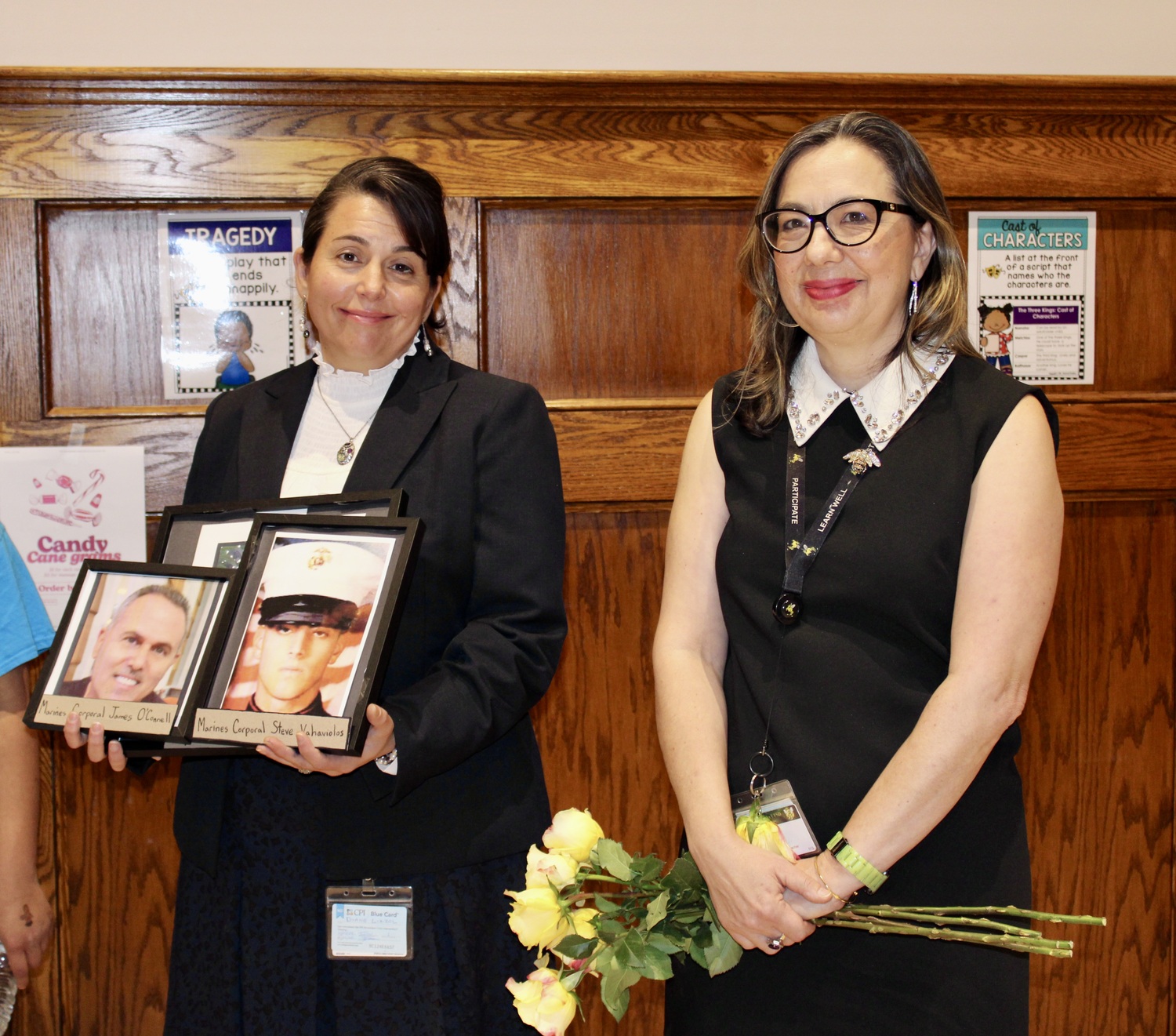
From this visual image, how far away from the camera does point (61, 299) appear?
2.58 meters

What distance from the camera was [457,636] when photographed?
1691 millimetres

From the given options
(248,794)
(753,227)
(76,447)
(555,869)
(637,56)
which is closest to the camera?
(555,869)

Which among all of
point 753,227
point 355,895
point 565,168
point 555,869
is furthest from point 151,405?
point 555,869

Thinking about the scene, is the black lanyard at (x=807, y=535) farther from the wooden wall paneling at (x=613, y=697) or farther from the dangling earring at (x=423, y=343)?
the wooden wall paneling at (x=613, y=697)

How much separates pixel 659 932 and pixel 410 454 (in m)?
0.85

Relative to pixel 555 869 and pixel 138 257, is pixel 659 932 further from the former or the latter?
pixel 138 257

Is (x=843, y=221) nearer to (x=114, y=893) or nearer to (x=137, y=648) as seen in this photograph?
(x=137, y=648)

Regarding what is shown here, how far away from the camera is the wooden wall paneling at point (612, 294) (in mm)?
2676

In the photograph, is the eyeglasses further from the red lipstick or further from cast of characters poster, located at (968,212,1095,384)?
cast of characters poster, located at (968,212,1095,384)

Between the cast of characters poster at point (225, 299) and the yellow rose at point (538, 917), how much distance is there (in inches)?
71.6

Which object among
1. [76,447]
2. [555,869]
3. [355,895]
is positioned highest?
[76,447]

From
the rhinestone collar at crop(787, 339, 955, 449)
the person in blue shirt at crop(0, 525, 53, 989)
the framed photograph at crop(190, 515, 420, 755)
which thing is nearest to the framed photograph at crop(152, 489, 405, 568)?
the framed photograph at crop(190, 515, 420, 755)

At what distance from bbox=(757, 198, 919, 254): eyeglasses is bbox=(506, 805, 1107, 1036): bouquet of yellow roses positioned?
81 centimetres

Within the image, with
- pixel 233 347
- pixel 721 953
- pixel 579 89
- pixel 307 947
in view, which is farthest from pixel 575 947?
pixel 579 89
